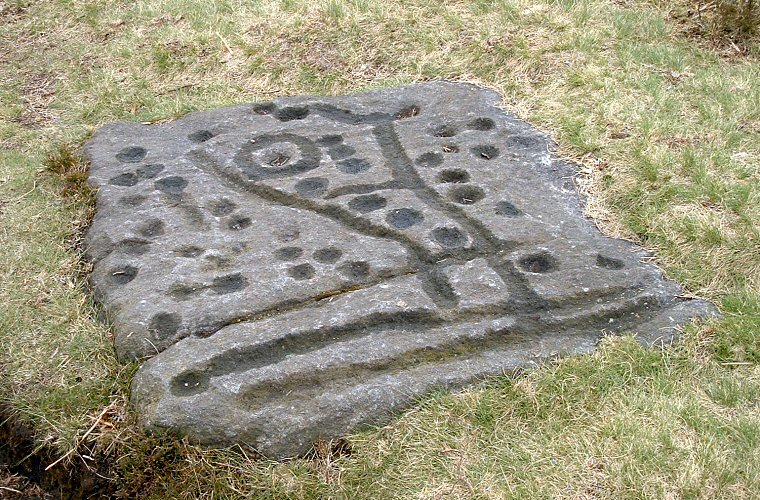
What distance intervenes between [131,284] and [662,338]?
1768 millimetres

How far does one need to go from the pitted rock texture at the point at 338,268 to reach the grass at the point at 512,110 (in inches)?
4.3

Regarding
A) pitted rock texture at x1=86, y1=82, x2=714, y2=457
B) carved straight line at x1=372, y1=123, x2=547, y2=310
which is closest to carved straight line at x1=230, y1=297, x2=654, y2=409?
pitted rock texture at x1=86, y1=82, x2=714, y2=457

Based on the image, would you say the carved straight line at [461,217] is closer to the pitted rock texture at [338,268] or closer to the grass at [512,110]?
the pitted rock texture at [338,268]

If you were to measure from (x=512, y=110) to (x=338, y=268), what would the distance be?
1.47 m

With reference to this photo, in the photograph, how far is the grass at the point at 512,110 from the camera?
2.53 meters

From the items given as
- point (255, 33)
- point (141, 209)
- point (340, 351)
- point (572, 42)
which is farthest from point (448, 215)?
point (255, 33)

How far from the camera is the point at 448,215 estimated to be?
11.2ft

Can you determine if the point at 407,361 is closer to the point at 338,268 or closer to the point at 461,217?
the point at 338,268

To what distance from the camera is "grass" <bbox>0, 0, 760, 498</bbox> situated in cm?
253

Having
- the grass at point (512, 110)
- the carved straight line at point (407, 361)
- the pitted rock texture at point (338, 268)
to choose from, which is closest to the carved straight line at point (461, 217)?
the pitted rock texture at point (338, 268)

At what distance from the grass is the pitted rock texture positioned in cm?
11

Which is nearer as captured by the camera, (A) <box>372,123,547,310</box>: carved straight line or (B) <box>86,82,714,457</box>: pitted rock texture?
(B) <box>86,82,714,457</box>: pitted rock texture

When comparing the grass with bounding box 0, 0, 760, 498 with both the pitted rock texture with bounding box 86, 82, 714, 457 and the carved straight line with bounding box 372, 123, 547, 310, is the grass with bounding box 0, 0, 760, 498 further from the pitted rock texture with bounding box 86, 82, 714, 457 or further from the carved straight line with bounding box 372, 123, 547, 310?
the carved straight line with bounding box 372, 123, 547, 310

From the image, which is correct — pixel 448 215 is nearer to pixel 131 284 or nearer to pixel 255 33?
pixel 131 284
